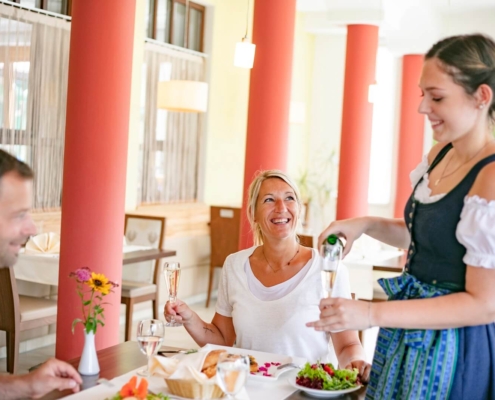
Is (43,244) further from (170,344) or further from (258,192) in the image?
(258,192)

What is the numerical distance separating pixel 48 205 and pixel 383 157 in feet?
18.5

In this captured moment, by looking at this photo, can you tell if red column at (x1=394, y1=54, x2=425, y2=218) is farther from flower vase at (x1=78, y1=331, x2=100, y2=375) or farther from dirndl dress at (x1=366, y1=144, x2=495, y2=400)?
dirndl dress at (x1=366, y1=144, x2=495, y2=400)

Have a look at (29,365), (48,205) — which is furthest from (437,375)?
(48,205)

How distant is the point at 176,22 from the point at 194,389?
6043 millimetres

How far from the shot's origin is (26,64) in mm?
5641

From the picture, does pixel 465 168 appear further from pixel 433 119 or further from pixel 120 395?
pixel 120 395

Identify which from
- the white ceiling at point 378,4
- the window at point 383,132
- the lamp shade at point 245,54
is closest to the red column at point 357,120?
Answer: the white ceiling at point 378,4

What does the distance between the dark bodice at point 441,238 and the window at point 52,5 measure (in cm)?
462

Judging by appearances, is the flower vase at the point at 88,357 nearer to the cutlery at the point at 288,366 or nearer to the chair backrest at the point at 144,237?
the cutlery at the point at 288,366

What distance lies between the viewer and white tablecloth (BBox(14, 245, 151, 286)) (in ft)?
15.6

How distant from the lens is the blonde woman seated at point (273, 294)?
250 cm

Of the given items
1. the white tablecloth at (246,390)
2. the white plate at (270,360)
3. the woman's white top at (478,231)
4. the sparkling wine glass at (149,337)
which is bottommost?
the white tablecloth at (246,390)

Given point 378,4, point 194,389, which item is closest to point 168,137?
point 378,4

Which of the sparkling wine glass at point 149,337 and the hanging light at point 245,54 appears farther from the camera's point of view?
the hanging light at point 245,54
